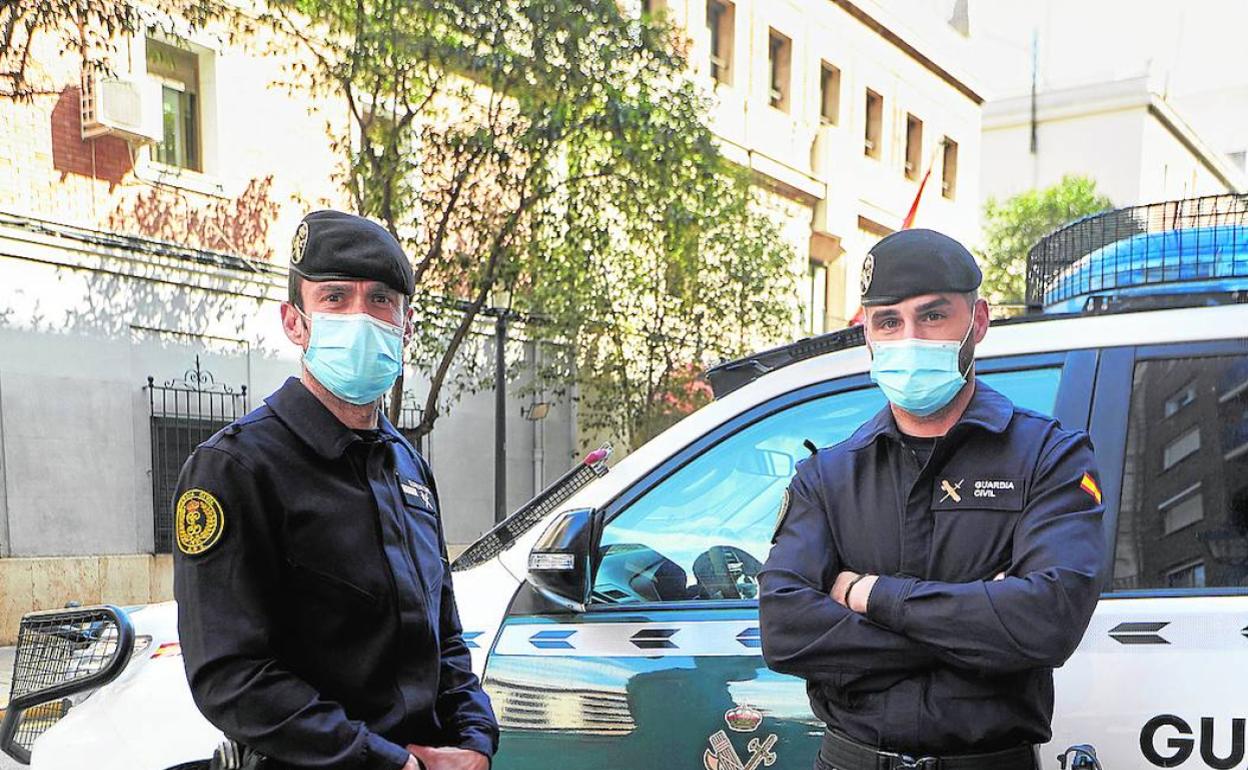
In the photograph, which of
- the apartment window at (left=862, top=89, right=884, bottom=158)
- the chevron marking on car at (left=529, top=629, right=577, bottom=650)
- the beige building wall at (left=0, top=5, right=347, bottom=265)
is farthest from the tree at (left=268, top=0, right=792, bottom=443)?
the apartment window at (left=862, top=89, right=884, bottom=158)

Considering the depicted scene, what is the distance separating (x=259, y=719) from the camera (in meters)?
1.61

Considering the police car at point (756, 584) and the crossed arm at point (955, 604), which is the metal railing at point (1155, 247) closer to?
the police car at point (756, 584)

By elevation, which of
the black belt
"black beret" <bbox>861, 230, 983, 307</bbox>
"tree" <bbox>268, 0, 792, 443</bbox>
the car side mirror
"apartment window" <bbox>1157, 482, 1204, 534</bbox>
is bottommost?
the black belt

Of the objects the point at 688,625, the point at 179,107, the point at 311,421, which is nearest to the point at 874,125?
the point at 179,107

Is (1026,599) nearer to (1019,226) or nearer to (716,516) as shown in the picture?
(716,516)

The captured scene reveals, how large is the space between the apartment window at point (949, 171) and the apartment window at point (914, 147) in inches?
60.3

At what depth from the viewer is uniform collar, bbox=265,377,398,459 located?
1.81m

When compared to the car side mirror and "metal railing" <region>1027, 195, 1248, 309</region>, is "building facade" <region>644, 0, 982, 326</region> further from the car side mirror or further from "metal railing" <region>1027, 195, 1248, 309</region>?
the car side mirror

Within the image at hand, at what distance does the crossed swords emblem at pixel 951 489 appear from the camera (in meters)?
2.00

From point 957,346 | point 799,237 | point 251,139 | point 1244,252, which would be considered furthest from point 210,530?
point 799,237

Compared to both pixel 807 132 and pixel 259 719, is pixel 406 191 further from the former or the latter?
pixel 807 132

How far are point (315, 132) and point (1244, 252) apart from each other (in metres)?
11.5

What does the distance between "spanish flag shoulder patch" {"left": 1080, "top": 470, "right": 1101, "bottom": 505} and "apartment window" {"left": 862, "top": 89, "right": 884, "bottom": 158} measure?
72.3 feet

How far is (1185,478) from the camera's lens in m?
2.44
